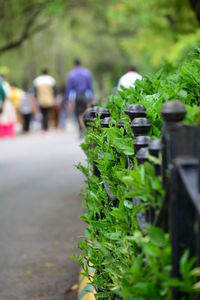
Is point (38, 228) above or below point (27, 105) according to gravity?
below

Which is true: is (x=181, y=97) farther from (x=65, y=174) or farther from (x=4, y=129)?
(x=4, y=129)

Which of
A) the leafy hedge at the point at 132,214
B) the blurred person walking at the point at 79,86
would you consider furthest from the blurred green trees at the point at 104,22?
the leafy hedge at the point at 132,214

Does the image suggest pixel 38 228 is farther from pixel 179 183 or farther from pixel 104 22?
pixel 104 22

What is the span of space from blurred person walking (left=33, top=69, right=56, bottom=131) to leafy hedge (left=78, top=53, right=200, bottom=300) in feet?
62.3

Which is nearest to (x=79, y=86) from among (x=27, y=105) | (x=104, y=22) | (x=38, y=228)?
(x=27, y=105)

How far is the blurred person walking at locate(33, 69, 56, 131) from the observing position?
2366 centimetres

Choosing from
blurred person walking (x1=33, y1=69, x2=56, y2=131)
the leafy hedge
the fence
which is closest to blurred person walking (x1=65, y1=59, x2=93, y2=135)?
blurred person walking (x1=33, y1=69, x2=56, y2=131)

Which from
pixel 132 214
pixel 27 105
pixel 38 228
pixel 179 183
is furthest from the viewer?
pixel 27 105

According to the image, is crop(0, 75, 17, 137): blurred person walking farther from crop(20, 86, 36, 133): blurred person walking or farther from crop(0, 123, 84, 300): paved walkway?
crop(0, 123, 84, 300): paved walkway

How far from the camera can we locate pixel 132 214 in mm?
2838

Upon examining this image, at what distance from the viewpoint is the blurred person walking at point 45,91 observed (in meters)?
23.7

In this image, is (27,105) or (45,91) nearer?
(45,91)

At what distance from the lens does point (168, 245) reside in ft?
7.51

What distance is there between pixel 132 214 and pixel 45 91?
70.5ft
